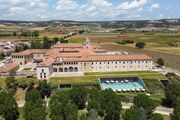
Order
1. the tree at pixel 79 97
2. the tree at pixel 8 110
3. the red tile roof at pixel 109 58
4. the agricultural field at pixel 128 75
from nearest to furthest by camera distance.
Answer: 1. the tree at pixel 8 110
2. the tree at pixel 79 97
3. the agricultural field at pixel 128 75
4. the red tile roof at pixel 109 58

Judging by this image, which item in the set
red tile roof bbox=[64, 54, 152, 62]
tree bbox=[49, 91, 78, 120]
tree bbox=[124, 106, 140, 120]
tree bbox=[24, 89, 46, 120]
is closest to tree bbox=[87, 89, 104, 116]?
tree bbox=[49, 91, 78, 120]

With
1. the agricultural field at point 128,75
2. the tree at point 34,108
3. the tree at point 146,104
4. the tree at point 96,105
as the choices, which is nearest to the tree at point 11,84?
the agricultural field at point 128,75

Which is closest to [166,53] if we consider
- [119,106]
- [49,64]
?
[49,64]

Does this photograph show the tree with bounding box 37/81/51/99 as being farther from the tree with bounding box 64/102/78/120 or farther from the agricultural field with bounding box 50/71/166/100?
the tree with bounding box 64/102/78/120

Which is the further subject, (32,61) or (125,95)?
(32,61)

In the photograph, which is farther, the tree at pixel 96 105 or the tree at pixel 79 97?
the tree at pixel 79 97

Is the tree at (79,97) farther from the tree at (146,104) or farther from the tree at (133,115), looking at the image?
the tree at (133,115)

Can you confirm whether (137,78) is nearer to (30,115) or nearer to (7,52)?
(30,115)

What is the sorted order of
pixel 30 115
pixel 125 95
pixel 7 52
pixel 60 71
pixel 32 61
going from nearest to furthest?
1. pixel 30 115
2. pixel 125 95
3. pixel 60 71
4. pixel 32 61
5. pixel 7 52
